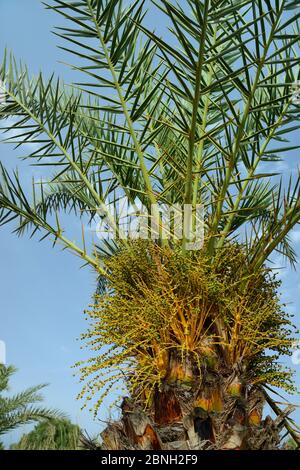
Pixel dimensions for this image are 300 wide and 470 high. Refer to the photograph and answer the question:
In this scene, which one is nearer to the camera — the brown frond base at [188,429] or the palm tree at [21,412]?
the brown frond base at [188,429]

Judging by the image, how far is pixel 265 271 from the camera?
3.62 meters

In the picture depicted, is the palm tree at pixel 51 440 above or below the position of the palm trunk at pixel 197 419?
above

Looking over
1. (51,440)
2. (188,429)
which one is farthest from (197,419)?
(51,440)

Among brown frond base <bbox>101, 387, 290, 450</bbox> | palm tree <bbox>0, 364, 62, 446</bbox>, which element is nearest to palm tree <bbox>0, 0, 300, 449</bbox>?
brown frond base <bbox>101, 387, 290, 450</bbox>

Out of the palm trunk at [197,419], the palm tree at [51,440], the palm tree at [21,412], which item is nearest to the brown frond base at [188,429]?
the palm trunk at [197,419]

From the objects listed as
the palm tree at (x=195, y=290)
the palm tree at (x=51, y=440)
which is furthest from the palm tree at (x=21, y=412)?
the palm tree at (x=195, y=290)

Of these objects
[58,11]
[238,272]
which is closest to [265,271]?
[238,272]

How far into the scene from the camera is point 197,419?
9.44 ft

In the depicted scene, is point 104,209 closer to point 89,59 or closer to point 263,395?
point 89,59

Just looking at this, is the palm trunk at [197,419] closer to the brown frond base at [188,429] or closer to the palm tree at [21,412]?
the brown frond base at [188,429]

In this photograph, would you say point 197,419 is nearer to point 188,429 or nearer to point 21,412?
point 188,429

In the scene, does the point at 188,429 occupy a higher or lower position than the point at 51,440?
lower

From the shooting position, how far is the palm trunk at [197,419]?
2846 millimetres

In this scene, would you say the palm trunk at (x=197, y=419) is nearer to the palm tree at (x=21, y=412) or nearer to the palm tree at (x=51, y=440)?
the palm tree at (x=51, y=440)
